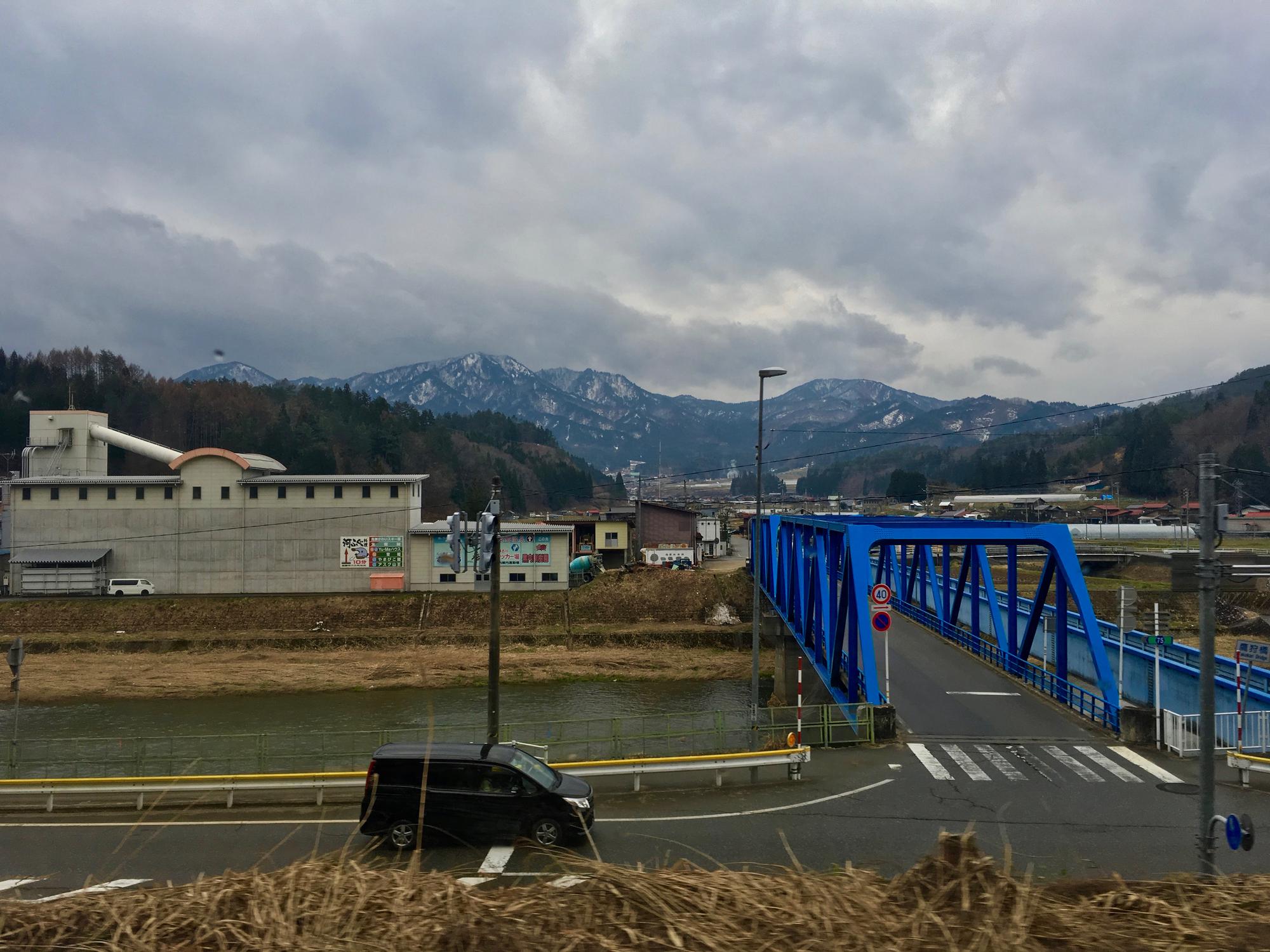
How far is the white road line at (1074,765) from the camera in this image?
13.9m

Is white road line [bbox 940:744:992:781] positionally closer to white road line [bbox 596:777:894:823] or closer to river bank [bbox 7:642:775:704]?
white road line [bbox 596:777:894:823]

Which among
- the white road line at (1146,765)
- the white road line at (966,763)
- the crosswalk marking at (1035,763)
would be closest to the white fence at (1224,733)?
the white road line at (1146,765)

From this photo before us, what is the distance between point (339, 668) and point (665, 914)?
3352cm

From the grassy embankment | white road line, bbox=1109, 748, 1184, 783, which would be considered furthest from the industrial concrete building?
white road line, bbox=1109, 748, 1184, 783

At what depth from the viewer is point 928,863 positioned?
4328mm

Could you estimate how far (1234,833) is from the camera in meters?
7.29

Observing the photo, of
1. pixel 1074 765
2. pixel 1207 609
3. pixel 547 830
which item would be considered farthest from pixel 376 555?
pixel 1207 609

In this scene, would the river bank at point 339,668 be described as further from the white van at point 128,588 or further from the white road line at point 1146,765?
the white road line at point 1146,765

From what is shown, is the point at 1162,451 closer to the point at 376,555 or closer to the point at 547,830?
the point at 376,555

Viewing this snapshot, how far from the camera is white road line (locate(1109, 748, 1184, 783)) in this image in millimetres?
13734

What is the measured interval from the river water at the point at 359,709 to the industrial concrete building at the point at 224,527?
46.4ft

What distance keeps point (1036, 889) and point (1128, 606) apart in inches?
644

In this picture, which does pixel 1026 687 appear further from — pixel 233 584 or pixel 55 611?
pixel 55 611

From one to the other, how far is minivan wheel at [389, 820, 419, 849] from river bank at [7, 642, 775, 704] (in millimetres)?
20296
